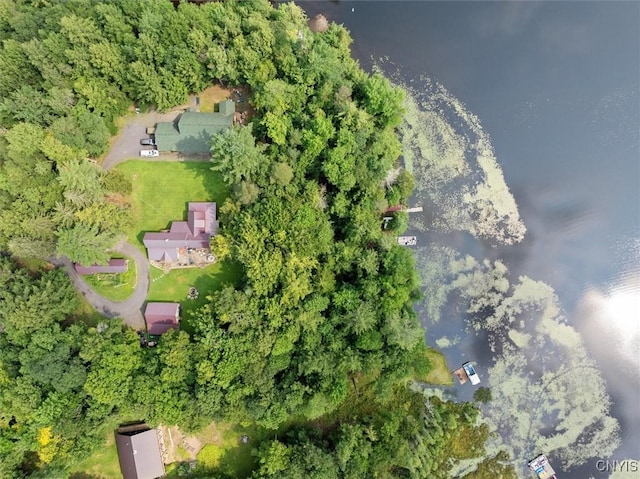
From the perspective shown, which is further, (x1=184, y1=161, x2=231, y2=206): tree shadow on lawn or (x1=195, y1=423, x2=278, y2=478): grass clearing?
(x1=184, y1=161, x2=231, y2=206): tree shadow on lawn

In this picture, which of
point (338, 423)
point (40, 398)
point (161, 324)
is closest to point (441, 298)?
point (338, 423)

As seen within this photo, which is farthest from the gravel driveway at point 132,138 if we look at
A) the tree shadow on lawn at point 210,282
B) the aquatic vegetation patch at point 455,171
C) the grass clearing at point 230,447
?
the grass clearing at point 230,447

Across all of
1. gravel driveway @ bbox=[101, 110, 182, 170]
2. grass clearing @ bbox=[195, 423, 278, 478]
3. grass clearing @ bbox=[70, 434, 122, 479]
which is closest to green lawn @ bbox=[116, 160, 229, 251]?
gravel driveway @ bbox=[101, 110, 182, 170]

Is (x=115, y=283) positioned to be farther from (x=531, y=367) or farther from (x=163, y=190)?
(x=531, y=367)

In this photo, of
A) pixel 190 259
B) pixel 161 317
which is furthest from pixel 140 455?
pixel 190 259

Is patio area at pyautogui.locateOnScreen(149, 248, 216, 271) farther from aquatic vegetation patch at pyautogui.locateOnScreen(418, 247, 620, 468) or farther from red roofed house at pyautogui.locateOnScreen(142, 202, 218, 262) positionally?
aquatic vegetation patch at pyautogui.locateOnScreen(418, 247, 620, 468)

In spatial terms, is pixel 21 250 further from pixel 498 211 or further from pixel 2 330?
pixel 498 211
